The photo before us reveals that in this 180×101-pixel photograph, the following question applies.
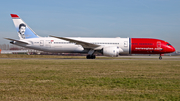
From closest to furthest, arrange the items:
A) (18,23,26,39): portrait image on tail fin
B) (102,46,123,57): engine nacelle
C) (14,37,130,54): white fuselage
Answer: (102,46,123,57): engine nacelle → (14,37,130,54): white fuselage → (18,23,26,39): portrait image on tail fin

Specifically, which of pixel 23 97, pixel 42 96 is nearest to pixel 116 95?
pixel 42 96

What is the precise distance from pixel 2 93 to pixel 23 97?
99cm

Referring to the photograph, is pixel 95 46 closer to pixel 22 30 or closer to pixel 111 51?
pixel 111 51

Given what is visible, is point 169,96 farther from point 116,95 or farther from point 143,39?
point 143,39

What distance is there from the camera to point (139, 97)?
6246mm

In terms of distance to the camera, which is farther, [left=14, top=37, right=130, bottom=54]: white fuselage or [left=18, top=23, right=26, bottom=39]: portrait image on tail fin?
[left=18, top=23, right=26, bottom=39]: portrait image on tail fin

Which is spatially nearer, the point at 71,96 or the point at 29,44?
the point at 71,96

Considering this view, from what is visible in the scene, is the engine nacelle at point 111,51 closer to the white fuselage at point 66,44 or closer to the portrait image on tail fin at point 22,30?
the white fuselage at point 66,44

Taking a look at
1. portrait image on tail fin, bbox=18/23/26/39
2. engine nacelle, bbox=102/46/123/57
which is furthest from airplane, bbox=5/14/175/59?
engine nacelle, bbox=102/46/123/57

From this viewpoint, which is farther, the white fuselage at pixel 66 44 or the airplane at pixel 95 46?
the white fuselage at pixel 66 44

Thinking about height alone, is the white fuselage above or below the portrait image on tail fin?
below

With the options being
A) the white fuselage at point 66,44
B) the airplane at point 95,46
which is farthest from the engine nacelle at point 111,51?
the white fuselage at point 66,44

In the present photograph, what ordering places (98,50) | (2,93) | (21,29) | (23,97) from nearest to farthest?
(23,97) < (2,93) < (98,50) < (21,29)

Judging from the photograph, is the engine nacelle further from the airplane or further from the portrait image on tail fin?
the portrait image on tail fin
